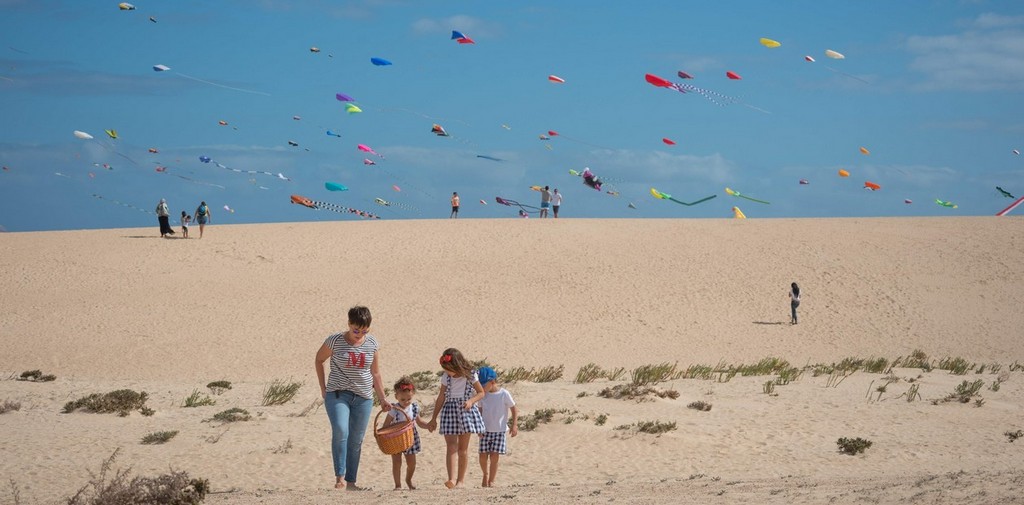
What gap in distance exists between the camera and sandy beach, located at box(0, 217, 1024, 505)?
11031mm

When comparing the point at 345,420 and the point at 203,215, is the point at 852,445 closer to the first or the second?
the point at 345,420

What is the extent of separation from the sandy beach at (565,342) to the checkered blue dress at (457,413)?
604 mm

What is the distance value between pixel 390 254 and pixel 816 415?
22.1 metres

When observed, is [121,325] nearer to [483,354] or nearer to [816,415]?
[483,354]

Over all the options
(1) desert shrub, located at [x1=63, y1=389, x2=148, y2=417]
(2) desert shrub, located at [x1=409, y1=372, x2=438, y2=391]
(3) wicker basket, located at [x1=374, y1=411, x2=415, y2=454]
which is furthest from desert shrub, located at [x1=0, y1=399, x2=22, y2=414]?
(3) wicker basket, located at [x1=374, y1=411, x2=415, y2=454]

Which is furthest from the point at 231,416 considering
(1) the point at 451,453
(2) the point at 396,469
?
(1) the point at 451,453

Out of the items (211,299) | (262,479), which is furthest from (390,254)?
(262,479)

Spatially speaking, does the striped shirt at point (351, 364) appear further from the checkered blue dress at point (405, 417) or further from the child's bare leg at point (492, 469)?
the child's bare leg at point (492, 469)

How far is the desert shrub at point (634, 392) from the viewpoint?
15625mm

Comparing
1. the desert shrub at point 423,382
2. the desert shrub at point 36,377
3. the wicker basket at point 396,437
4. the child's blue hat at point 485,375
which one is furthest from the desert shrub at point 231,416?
the desert shrub at point 36,377

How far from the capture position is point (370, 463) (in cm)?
1166

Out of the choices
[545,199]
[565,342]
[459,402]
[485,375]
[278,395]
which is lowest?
[278,395]

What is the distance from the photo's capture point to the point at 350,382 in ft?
28.8

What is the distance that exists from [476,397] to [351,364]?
4.04 feet
